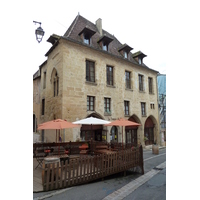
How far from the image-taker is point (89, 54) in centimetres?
940

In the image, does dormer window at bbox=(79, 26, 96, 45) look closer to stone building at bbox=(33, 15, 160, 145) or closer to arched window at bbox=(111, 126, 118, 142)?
stone building at bbox=(33, 15, 160, 145)

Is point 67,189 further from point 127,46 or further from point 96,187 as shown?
point 127,46

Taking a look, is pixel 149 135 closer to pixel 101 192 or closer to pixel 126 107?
pixel 126 107

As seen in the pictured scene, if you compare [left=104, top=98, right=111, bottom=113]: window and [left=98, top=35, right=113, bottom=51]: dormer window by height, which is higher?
[left=98, top=35, right=113, bottom=51]: dormer window

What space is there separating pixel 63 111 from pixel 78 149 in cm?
209

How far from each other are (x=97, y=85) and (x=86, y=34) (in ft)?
10.5

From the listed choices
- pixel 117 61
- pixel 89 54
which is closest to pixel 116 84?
pixel 117 61

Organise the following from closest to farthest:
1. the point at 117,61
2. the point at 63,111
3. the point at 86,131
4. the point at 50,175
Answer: the point at 50,175 < the point at 63,111 < the point at 86,131 < the point at 117,61

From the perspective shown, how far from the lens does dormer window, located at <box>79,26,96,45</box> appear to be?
945cm

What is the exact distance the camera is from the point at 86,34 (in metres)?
9.67

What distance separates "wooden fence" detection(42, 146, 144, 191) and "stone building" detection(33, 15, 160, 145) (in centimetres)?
269

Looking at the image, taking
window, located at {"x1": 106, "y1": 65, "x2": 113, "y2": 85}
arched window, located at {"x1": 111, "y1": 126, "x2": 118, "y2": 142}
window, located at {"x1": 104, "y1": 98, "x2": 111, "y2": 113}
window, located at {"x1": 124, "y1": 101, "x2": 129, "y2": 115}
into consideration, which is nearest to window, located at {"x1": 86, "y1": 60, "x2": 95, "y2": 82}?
window, located at {"x1": 106, "y1": 65, "x2": 113, "y2": 85}

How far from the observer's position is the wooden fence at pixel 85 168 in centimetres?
343

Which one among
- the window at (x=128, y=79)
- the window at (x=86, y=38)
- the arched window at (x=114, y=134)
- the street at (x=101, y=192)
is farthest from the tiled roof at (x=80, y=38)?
the street at (x=101, y=192)
